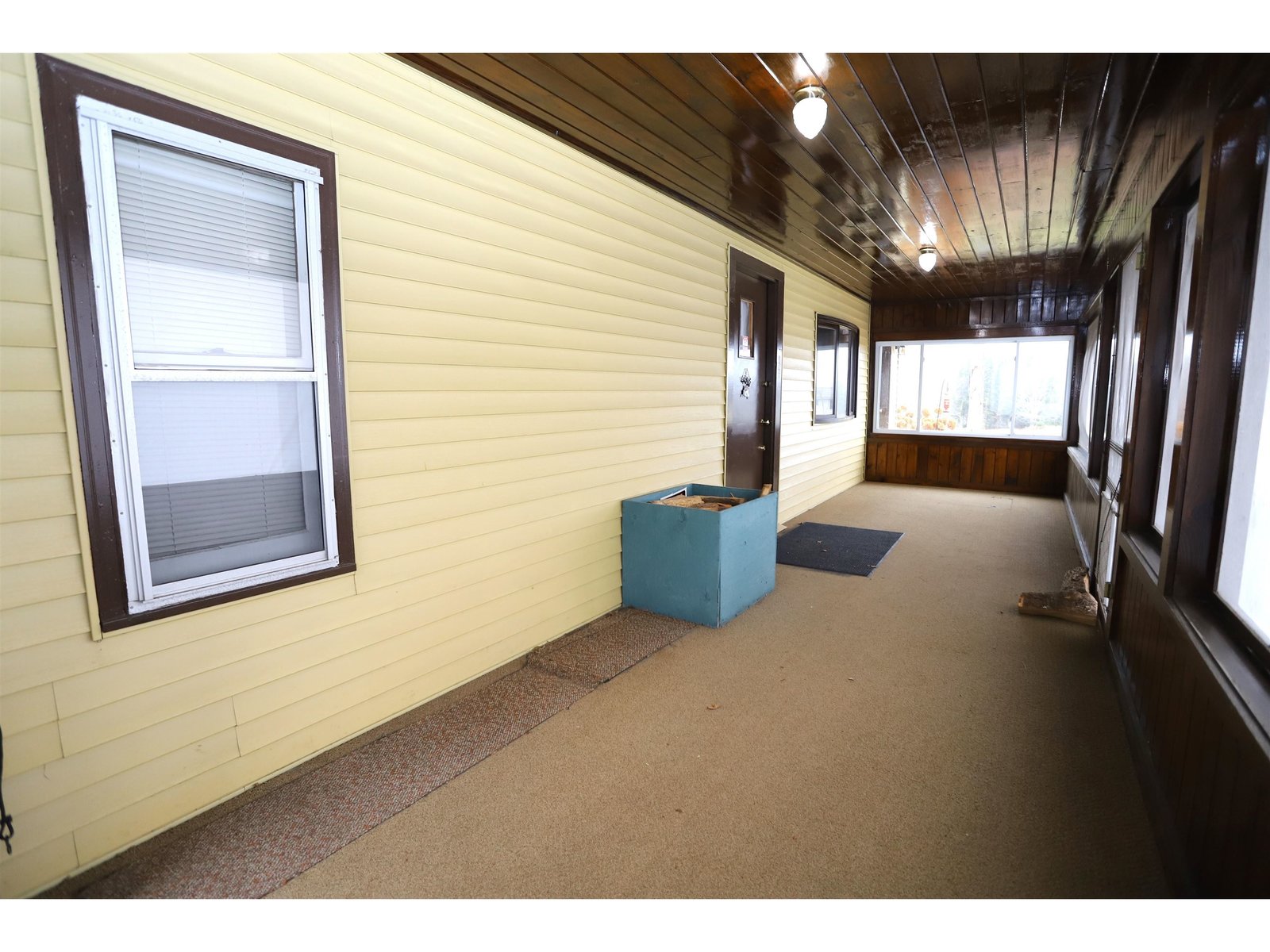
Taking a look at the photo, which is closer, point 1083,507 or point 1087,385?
point 1083,507

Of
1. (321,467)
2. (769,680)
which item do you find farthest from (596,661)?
(321,467)

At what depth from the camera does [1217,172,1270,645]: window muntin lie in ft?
5.14

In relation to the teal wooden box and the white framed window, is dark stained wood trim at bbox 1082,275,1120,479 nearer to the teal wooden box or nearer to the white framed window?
the white framed window

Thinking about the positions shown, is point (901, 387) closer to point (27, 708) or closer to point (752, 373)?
point (752, 373)

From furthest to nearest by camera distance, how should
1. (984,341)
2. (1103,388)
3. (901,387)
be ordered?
(901,387)
(984,341)
(1103,388)

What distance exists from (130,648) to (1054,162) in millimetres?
4610

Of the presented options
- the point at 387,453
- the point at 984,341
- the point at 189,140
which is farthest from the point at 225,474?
the point at 984,341

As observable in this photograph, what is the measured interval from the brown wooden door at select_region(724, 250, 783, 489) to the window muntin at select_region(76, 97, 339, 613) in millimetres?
3351

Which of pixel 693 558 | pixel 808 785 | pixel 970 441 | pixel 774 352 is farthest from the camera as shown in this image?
pixel 970 441

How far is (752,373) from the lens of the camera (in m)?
5.41

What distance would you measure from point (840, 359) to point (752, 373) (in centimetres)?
315

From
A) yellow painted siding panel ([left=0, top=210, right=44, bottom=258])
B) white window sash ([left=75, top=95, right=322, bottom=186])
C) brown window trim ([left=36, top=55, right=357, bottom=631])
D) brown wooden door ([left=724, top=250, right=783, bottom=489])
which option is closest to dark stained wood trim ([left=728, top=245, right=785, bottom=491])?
brown wooden door ([left=724, top=250, right=783, bottom=489])

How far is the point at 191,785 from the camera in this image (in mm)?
1979

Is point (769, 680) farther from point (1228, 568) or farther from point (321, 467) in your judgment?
point (321, 467)
